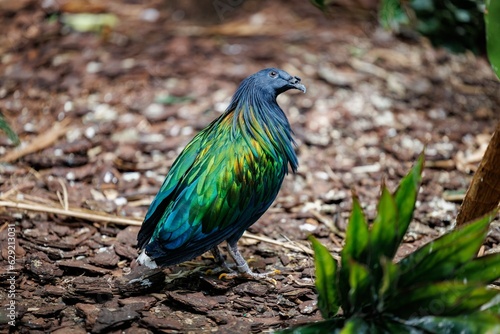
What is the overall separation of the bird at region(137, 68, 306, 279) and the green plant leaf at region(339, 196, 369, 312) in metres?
0.88

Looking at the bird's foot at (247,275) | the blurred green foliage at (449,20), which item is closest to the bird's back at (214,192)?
the bird's foot at (247,275)

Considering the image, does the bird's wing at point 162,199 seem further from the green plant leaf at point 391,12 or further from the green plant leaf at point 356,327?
the green plant leaf at point 391,12

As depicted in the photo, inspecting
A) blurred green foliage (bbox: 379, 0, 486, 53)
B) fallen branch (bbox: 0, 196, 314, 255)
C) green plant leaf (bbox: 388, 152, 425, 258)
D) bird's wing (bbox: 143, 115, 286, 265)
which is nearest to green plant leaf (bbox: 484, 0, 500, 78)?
green plant leaf (bbox: 388, 152, 425, 258)

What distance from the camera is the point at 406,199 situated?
3.01 metres

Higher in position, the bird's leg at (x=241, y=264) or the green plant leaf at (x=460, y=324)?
the green plant leaf at (x=460, y=324)

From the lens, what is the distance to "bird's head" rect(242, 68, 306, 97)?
13.2ft

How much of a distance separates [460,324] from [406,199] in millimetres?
597

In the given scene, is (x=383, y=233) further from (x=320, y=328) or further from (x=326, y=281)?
(x=320, y=328)

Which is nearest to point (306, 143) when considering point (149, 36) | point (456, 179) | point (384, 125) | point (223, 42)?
point (384, 125)

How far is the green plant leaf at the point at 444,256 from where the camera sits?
2.81 metres

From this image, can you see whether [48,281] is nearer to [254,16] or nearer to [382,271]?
[382,271]

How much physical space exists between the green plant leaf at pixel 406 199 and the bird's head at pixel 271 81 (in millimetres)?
1240

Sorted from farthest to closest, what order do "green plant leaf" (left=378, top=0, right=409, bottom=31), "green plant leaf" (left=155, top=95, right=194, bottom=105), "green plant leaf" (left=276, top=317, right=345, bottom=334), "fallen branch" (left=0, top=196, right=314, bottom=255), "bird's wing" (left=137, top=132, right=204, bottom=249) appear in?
"green plant leaf" (left=155, top=95, right=194, bottom=105), "green plant leaf" (left=378, top=0, right=409, bottom=31), "fallen branch" (left=0, top=196, right=314, bottom=255), "bird's wing" (left=137, top=132, right=204, bottom=249), "green plant leaf" (left=276, top=317, right=345, bottom=334)

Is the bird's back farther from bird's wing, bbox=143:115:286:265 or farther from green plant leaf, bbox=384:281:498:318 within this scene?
green plant leaf, bbox=384:281:498:318
